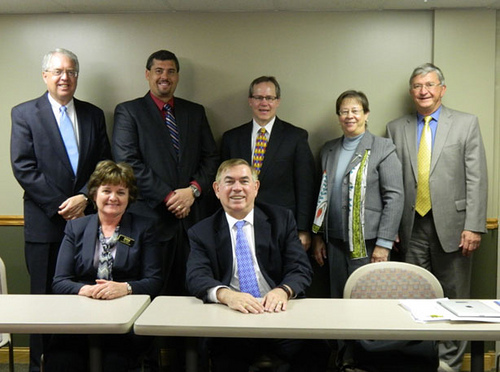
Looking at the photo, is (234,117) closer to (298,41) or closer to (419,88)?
(298,41)

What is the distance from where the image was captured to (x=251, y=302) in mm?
2266

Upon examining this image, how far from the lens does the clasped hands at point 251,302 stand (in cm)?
225

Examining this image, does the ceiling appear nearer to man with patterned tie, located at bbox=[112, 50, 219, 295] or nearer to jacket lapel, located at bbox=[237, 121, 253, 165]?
man with patterned tie, located at bbox=[112, 50, 219, 295]

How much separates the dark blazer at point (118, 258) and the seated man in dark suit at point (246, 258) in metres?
0.28

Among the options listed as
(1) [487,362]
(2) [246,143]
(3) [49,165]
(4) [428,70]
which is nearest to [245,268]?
(2) [246,143]

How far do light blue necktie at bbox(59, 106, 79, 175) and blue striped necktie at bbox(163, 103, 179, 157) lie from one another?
607 mm

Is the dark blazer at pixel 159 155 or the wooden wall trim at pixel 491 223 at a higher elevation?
the dark blazer at pixel 159 155

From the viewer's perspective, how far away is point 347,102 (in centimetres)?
360

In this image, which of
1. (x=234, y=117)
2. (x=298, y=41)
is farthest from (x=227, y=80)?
(x=298, y=41)

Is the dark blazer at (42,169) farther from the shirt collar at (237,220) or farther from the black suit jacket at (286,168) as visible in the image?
the shirt collar at (237,220)

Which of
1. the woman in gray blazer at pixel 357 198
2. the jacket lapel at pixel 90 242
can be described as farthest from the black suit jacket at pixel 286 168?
the jacket lapel at pixel 90 242

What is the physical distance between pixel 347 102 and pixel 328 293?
1.41 metres

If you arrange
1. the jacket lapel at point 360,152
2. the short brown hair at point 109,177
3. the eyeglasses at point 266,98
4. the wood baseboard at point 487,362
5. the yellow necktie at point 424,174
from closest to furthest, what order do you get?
the short brown hair at point 109,177 < the jacket lapel at point 360,152 < the yellow necktie at point 424,174 < the eyeglasses at point 266,98 < the wood baseboard at point 487,362

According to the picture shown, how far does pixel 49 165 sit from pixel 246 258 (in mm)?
1564
